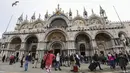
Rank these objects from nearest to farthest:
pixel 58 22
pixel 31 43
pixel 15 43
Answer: pixel 31 43, pixel 15 43, pixel 58 22

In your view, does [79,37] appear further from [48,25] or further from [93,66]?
[93,66]

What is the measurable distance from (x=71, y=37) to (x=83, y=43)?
3735 millimetres

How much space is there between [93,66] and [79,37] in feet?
52.3

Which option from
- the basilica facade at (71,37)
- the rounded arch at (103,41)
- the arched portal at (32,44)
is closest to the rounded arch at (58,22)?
the basilica facade at (71,37)

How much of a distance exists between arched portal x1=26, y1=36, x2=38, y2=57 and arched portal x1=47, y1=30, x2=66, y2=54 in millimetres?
4663

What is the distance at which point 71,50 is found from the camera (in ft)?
71.6

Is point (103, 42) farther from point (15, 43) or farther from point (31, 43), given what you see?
point (15, 43)

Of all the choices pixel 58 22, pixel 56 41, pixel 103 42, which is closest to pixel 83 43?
pixel 103 42

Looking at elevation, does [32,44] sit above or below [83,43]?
above

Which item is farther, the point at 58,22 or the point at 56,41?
the point at 58,22

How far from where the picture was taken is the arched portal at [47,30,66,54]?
78.1 feet

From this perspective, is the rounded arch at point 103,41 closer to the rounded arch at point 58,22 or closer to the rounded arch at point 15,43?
the rounded arch at point 58,22

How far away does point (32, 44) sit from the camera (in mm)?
26266

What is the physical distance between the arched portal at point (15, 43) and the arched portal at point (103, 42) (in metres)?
21.8
